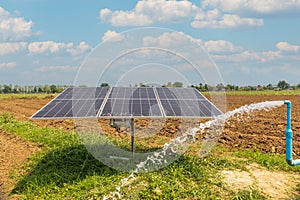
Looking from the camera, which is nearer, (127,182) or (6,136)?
(127,182)

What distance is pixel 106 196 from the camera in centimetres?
589

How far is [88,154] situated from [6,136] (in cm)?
471

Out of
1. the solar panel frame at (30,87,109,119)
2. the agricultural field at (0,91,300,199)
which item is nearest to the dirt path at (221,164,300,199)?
the agricultural field at (0,91,300,199)

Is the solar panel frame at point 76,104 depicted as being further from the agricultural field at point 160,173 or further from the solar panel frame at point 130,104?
the agricultural field at point 160,173

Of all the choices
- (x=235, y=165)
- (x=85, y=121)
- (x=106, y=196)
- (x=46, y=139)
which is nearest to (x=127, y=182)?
(x=106, y=196)

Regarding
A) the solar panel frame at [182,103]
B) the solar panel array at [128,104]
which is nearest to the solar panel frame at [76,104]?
the solar panel array at [128,104]

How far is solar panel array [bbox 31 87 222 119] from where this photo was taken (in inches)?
Answer: 264

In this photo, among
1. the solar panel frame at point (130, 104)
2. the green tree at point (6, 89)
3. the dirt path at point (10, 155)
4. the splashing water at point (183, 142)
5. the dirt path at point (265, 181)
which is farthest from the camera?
the green tree at point (6, 89)

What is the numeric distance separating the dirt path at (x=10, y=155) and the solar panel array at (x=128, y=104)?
5.28 feet

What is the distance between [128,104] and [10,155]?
3.73 meters

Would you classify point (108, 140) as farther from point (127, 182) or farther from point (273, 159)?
point (273, 159)

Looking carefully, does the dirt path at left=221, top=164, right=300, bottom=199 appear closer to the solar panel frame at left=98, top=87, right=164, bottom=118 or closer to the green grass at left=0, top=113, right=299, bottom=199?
the green grass at left=0, top=113, right=299, bottom=199

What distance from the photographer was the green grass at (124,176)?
19.6 feet

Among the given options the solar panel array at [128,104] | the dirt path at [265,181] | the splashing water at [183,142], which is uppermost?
the solar panel array at [128,104]
